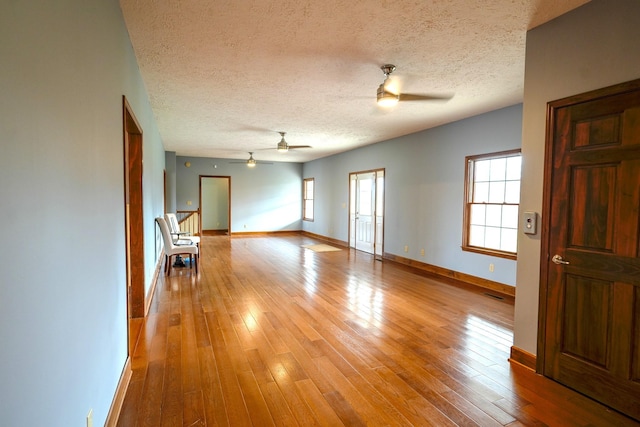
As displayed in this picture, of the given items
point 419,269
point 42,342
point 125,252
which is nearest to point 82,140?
point 42,342

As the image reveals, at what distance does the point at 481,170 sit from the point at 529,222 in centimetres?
276

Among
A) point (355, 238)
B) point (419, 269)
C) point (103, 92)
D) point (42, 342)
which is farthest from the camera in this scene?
point (355, 238)

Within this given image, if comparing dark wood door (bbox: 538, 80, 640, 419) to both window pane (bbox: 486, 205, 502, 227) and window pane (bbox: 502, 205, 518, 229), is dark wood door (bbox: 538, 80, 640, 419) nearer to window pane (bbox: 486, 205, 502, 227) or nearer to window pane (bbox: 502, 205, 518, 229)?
window pane (bbox: 502, 205, 518, 229)

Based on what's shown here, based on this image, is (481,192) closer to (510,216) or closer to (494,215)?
(494,215)

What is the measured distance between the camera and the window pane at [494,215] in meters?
4.85

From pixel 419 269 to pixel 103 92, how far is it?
5584 millimetres

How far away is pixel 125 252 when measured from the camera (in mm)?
2480

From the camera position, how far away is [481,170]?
512cm

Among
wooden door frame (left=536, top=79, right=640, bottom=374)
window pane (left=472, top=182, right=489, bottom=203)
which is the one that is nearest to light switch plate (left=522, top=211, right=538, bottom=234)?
wooden door frame (left=536, top=79, right=640, bottom=374)

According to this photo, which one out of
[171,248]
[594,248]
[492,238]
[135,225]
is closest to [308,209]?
[171,248]

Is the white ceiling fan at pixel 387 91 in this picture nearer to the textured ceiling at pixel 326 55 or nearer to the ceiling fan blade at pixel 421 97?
the textured ceiling at pixel 326 55

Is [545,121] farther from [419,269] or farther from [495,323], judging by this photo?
[419,269]

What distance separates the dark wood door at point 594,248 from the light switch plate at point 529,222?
0.29 feet

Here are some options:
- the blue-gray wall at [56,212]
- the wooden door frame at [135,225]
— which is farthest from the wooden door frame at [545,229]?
the wooden door frame at [135,225]
